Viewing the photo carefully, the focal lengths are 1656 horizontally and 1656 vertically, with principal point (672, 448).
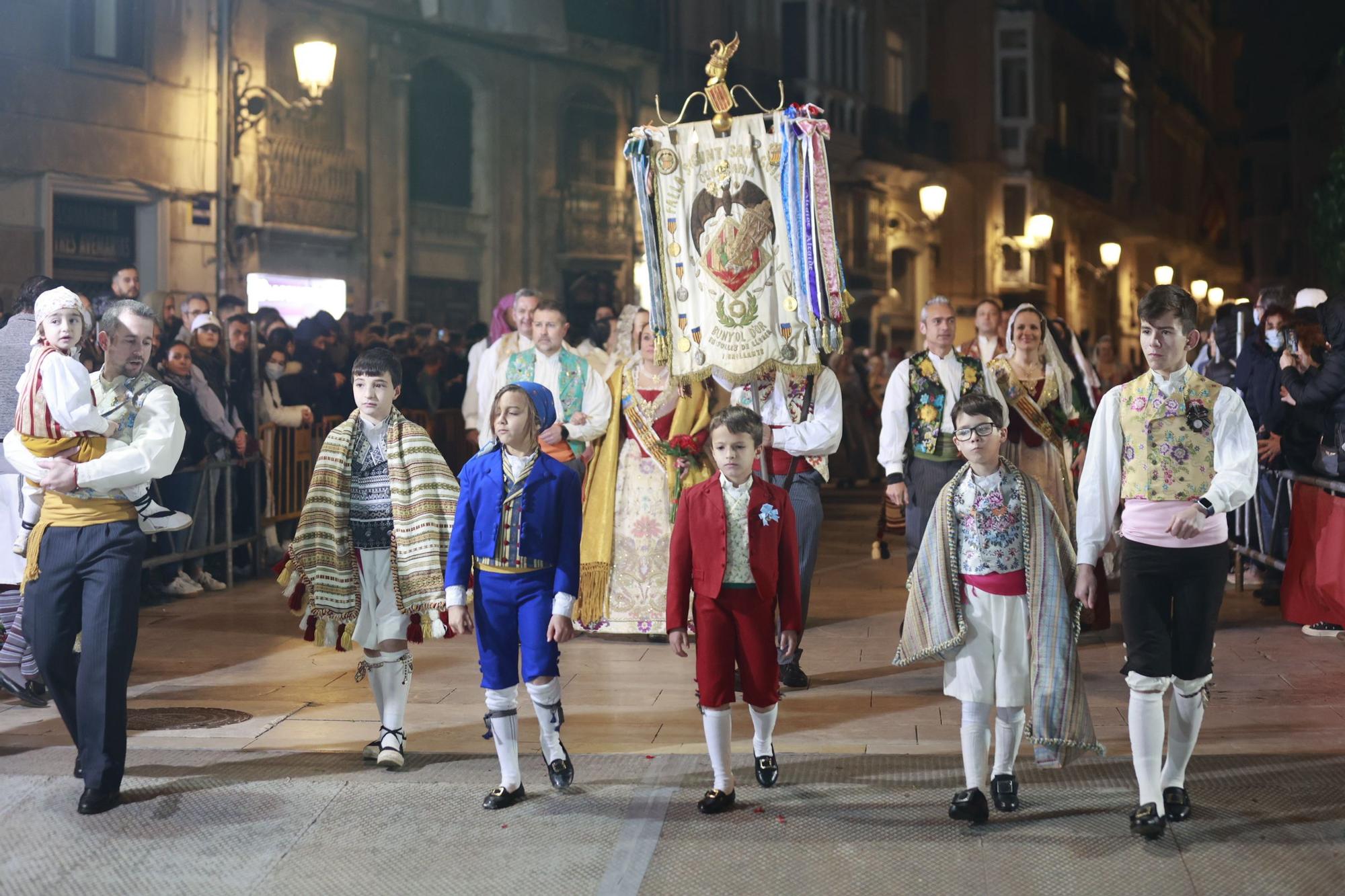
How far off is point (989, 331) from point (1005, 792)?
5193mm

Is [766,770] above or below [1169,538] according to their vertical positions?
below

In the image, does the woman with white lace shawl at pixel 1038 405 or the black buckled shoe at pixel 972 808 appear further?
the woman with white lace shawl at pixel 1038 405

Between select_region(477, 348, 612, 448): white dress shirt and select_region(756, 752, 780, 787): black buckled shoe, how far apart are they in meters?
3.70

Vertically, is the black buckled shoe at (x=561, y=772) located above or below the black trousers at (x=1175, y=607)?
below

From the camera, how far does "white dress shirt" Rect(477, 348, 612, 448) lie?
30.6ft

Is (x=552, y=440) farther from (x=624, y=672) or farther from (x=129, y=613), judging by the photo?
(x=129, y=613)

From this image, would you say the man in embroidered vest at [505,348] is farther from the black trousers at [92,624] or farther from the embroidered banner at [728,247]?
the black trousers at [92,624]

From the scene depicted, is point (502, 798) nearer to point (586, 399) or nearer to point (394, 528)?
point (394, 528)

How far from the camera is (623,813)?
5660 mm

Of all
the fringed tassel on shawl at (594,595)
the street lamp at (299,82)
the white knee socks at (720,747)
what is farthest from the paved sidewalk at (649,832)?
the street lamp at (299,82)

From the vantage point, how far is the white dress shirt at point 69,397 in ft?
19.1

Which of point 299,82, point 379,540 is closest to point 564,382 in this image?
point 379,540

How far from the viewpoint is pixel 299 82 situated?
18.2m

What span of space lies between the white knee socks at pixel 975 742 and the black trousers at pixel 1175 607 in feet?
1.70
